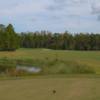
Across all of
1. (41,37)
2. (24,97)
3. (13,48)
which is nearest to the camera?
(24,97)

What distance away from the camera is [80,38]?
137 m

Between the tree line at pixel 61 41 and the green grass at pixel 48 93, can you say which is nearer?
the green grass at pixel 48 93

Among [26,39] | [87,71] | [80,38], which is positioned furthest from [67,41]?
[87,71]

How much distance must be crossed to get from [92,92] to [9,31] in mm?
84349

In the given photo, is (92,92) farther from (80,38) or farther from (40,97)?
(80,38)

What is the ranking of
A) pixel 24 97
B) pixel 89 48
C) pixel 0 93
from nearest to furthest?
pixel 24 97 < pixel 0 93 < pixel 89 48

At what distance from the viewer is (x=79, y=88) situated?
18422mm

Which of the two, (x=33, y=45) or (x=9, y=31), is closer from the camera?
(x=9, y=31)

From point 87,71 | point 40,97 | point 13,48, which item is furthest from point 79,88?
point 13,48

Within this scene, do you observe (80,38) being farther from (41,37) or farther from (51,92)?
(51,92)

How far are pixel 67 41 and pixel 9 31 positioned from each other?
3987 cm

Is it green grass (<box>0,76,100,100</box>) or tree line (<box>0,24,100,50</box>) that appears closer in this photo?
green grass (<box>0,76,100,100</box>)

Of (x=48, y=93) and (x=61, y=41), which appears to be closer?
(x=48, y=93)

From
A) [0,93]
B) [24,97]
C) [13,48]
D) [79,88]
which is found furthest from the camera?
[13,48]
